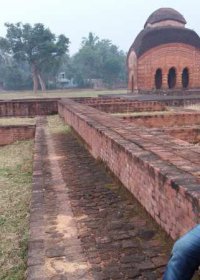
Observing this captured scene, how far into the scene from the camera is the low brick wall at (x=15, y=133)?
391 inches

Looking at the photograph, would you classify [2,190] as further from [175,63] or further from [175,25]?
[175,25]

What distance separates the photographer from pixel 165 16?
26.6 meters

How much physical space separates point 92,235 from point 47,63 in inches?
1434

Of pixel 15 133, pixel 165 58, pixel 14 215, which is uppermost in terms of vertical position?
pixel 165 58

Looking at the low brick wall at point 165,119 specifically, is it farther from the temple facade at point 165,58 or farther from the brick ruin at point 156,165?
the temple facade at point 165,58

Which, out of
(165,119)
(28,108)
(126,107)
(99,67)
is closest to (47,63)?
(99,67)

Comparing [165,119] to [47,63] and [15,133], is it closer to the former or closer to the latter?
[15,133]

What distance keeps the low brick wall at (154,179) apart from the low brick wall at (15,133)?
5314 millimetres

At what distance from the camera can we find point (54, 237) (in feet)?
9.34

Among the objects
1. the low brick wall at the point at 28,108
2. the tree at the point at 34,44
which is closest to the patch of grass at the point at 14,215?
the low brick wall at the point at 28,108

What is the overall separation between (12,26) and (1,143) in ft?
100

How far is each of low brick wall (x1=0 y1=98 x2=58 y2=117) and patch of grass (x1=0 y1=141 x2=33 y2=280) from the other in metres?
7.88

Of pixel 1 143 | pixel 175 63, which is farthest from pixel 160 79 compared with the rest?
pixel 1 143

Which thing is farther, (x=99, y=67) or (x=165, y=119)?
(x=99, y=67)
